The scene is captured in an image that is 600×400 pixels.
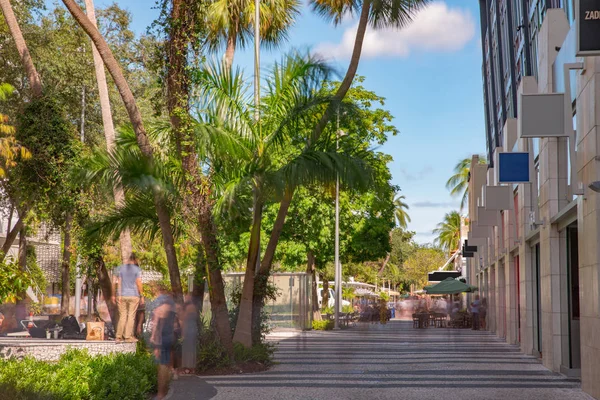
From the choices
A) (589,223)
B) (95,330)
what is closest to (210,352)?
(95,330)

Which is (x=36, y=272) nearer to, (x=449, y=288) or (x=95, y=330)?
(x=449, y=288)

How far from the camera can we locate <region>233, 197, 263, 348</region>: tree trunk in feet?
57.9

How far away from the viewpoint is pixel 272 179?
16.4 meters

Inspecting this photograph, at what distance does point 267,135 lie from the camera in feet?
56.6

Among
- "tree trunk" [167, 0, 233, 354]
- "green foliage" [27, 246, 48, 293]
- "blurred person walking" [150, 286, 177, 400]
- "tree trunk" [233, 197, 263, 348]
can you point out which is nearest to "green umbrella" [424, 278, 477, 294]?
"green foliage" [27, 246, 48, 293]

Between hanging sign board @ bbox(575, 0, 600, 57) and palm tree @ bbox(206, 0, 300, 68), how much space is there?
13280 millimetres

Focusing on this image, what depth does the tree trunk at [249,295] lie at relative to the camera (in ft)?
57.9

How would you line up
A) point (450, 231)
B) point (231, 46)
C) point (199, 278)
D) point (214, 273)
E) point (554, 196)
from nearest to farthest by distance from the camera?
point (214, 273) → point (199, 278) → point (554, 196) → point (231, 46) → point (450, 231)

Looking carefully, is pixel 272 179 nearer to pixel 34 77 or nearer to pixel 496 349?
pixel 34 77

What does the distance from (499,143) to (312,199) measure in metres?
8.53

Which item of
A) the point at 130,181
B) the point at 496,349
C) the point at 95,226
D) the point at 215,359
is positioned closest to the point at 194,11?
the point at 130,181

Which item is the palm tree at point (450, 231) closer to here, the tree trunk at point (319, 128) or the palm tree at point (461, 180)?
the palm tree at point (461, 180)

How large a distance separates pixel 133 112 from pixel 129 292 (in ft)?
13.3

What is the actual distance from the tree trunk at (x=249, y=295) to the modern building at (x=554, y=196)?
17.8 ft
